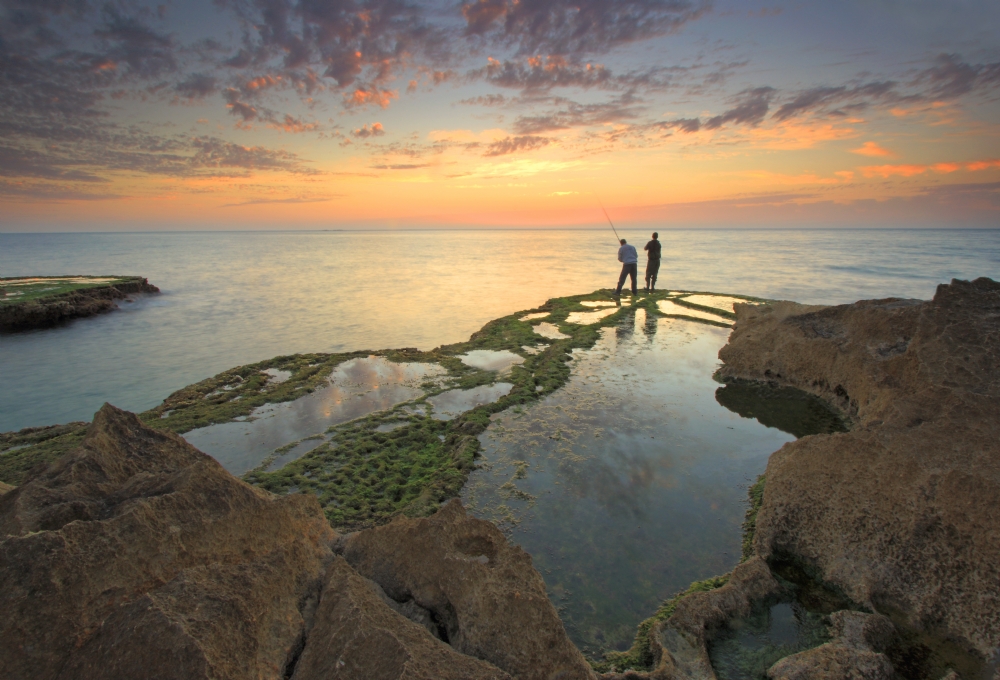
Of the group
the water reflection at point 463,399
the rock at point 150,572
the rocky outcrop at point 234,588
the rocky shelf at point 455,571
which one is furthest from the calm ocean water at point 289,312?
the rocky shelf at point 455,571

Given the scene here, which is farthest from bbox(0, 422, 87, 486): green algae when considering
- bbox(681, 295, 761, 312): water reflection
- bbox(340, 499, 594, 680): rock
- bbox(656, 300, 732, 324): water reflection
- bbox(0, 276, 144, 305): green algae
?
bbox(681, 295, 761, 312): water reflection

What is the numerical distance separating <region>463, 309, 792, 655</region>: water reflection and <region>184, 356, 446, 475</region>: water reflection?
2.73 metres

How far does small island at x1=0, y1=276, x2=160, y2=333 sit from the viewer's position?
18031 mm

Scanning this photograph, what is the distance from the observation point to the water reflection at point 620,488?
13.9 feet

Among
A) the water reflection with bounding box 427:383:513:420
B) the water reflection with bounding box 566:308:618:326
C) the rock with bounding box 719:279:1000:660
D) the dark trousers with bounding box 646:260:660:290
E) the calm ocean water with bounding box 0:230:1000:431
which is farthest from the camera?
the dark trousers with bounding box 646:260:660:290

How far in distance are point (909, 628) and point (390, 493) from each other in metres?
4.89

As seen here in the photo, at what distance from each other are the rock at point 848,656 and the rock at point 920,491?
0.31 metres

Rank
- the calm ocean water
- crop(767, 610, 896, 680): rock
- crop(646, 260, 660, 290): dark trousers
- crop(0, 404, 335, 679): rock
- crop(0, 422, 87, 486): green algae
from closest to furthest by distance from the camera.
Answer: crop(0, 404, 335, 679): rock < crop(767, 610, 896, 680): rock < crop(0, 422, 87, 486): green algae < the calm ocean water < crop(646, 260, 660, 290): dark trousers

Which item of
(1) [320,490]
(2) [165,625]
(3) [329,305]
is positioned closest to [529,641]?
(2) [165,625]

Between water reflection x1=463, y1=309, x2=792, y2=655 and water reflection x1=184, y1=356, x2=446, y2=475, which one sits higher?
water reflection x1=463, y1=309, x2=792, y2=655

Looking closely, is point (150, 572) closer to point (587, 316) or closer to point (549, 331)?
point (549, 331)

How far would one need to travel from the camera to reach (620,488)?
5.72 meters

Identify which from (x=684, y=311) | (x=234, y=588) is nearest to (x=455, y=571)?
(x=234, y=588)

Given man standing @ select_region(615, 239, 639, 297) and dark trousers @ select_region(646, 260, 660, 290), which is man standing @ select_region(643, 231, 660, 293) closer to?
dark trousers @ select_region(646, 260, 660, 290)
